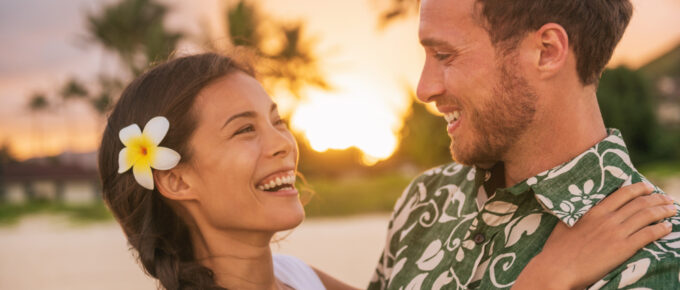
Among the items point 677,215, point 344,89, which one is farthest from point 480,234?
point 344,89

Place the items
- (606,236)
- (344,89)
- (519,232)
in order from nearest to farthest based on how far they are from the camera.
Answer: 1. (606,236)
2. (519,232)
3. (344,89)

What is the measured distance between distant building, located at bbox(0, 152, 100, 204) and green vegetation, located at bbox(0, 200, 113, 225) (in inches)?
62.8

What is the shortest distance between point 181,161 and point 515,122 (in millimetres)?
1414

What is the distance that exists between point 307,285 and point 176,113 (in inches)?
45.4

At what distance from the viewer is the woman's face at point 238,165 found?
105 inches

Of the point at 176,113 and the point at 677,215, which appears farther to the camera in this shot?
the point at 176,113

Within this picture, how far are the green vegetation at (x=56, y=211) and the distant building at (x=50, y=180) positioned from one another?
5.24ft

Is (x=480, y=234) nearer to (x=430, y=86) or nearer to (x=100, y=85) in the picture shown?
(x=430, y=86)

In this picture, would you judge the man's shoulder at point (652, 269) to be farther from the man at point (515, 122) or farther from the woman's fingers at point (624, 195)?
the man at point (515, 122)

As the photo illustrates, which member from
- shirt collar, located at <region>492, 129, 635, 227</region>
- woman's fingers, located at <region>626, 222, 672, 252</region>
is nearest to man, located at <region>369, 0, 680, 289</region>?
shirt collar, located at <region>492, 129, 635, 227</region>

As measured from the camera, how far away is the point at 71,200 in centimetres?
3095

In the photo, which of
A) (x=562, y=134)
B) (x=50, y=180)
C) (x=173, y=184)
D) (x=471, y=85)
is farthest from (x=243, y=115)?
(x=50, y=180)

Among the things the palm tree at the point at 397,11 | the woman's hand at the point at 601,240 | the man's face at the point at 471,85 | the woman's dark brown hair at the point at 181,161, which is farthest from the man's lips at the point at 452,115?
the palm tree at the point at 397,11

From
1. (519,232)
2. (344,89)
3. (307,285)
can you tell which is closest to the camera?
(519,232)
